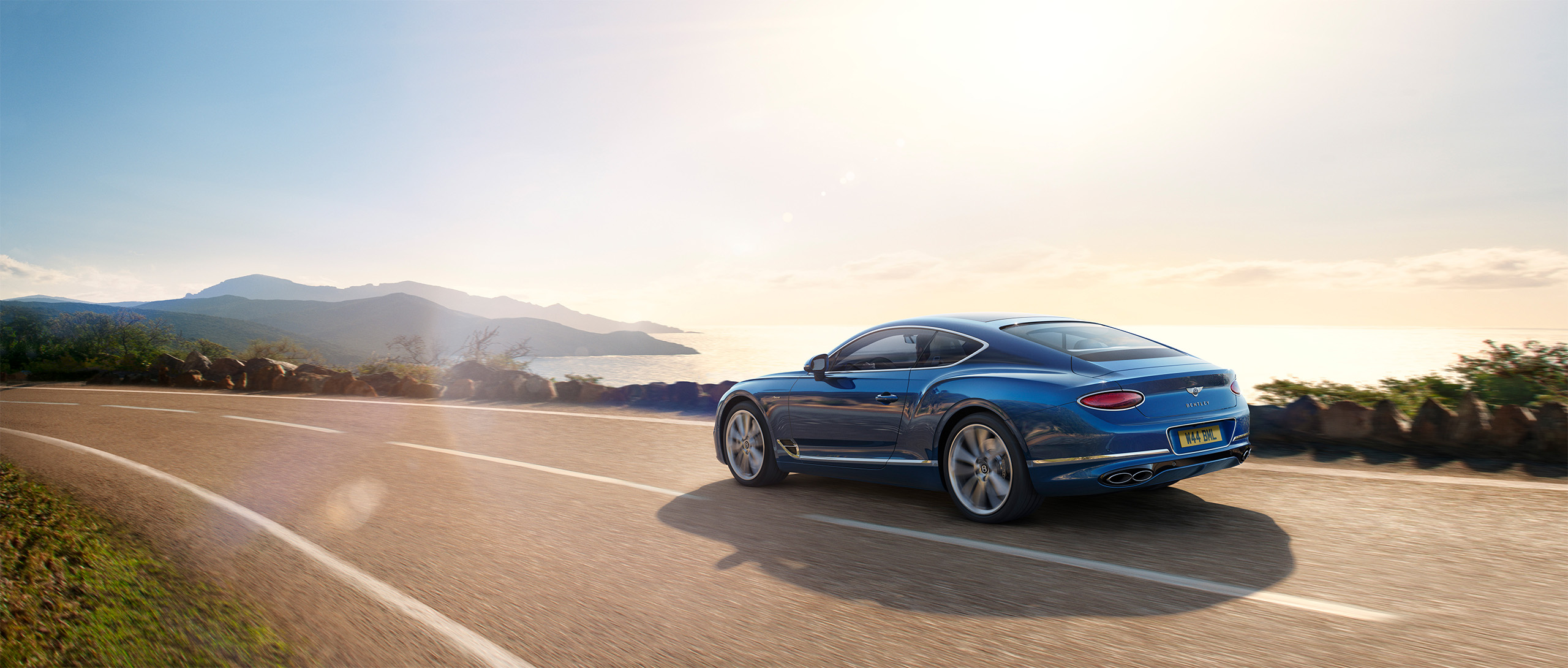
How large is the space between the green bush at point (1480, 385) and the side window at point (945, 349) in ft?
15.1

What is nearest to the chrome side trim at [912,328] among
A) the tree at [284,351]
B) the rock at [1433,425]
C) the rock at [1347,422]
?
the rock at [1347,422]

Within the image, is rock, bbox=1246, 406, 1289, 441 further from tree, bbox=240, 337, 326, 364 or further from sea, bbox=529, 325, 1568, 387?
tree, bbox=240, 337, 326, 364

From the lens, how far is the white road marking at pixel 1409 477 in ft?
18.8

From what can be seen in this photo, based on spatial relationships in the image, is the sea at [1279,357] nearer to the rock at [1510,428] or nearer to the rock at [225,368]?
the rock at [1510,428]

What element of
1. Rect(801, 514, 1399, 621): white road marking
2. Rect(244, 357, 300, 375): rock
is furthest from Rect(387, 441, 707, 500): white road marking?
Rect(244, 357, 300, 375): rock

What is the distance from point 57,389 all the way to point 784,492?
25.8m

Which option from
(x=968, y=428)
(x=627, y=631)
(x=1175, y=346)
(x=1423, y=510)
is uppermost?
(x=1175, y=346)

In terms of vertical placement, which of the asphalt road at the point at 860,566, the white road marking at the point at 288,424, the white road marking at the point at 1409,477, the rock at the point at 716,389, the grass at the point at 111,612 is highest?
the rock at the point at 716,389

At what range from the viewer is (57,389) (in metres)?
22.8

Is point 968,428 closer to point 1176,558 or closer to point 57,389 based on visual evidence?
point 1176,558

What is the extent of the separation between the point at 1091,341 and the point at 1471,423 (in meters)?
4.00

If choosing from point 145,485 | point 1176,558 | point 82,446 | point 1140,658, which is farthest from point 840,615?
point 82,446

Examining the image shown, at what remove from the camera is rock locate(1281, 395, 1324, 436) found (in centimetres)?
771

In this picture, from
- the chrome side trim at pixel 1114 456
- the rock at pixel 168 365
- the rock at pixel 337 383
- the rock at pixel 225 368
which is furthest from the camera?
the rock at pixel 168 365
